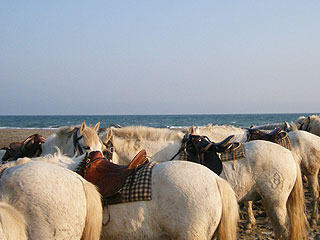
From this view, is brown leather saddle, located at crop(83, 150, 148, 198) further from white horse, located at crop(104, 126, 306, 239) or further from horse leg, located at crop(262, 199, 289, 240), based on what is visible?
horse leg, located at crop(262, 199, 289, 240)

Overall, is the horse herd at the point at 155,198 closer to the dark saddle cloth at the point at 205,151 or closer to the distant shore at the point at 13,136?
the dark saddle cloth at the point at 205,151

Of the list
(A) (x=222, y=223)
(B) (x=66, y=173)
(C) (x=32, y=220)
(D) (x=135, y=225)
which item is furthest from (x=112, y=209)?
(A) (x=222, y=223)

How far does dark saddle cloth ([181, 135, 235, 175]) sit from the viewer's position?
13.2 ft

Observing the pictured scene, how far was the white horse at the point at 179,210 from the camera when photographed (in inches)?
107

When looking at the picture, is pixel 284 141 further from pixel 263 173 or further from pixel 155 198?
pixel 155 198

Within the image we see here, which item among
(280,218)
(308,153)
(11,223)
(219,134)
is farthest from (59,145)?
(308,153)

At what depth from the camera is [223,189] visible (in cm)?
284

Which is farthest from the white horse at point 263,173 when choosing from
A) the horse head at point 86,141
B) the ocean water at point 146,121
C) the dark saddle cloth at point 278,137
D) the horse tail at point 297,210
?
the ocean water at point 146,121

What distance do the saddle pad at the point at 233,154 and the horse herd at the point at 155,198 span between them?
0.09 meters

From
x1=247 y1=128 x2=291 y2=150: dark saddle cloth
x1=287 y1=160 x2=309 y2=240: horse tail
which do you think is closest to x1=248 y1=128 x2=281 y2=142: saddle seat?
x1=247 y1=128 x2=291 y2=150: dark saddle cloth

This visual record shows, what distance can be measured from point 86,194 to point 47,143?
2.95m

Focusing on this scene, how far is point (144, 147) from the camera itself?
4324 mm

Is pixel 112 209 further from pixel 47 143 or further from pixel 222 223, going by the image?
pixel 47 143

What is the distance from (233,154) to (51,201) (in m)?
2.62
